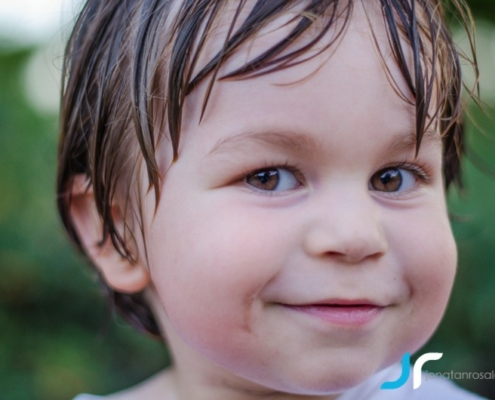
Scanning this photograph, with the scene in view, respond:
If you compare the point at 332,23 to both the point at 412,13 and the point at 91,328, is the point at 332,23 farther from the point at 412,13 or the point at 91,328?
the point at 91,328

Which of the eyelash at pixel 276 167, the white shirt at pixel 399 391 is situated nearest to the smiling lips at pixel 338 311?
the eyelash at pixel 276 167

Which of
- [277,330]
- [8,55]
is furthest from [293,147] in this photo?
[8,55]

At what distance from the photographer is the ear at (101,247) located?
1.85 metres

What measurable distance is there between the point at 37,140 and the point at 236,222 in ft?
6.19

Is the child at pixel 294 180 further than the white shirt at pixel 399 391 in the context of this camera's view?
No

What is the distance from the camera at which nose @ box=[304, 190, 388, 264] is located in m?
1.41

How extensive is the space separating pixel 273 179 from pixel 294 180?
1.7 inches

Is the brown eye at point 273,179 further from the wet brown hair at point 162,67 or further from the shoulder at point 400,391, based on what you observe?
the shoulder at point 400,391

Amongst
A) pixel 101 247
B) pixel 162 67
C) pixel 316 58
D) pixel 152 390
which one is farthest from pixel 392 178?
pixel 152 390

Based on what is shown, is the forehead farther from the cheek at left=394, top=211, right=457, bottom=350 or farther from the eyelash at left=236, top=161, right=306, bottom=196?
the cheek at left=394, top=211, right=457, bottom=350

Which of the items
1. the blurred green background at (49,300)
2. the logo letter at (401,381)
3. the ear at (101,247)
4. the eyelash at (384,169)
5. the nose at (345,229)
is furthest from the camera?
the blurred green background at (49,300)

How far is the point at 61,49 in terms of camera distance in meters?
2.31

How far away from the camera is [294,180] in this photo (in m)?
1.53

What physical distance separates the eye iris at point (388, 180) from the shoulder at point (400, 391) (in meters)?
0.50
